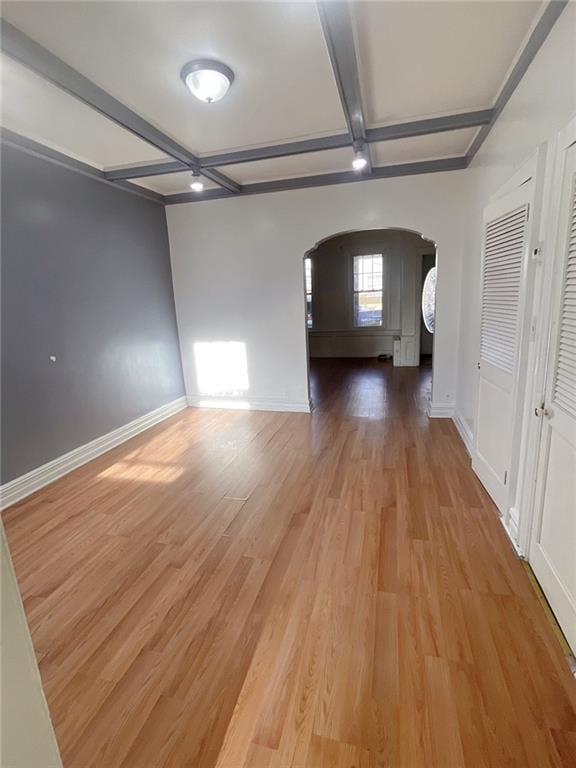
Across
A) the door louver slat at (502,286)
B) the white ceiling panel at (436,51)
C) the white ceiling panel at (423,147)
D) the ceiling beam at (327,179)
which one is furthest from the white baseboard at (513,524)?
the ceiling beam at (327,179)

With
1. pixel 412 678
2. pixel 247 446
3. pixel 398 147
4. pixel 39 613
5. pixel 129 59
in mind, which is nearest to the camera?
pixel 412 678

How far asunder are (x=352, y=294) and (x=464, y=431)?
5.22 m

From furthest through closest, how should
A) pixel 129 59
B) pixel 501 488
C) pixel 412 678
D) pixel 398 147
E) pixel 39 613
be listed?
1. pixel 398 147
2. pixel 501 488
3. pixel 129 59
4. pixel 39 613
5. pixel 412 678

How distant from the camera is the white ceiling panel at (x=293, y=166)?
357 cm

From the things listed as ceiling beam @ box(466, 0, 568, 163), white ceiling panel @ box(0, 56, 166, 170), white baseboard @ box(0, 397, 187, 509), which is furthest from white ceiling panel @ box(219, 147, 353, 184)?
white baseboard @ box(0, 397, 187, 509)

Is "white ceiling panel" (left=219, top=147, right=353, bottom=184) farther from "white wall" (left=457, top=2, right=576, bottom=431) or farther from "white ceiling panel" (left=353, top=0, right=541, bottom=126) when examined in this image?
"white wall" (left=457, top=2, right=576, bottom=431)

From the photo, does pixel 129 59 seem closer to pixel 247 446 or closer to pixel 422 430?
pixel 247 446

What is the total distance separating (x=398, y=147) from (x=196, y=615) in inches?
159

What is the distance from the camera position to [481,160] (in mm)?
3205

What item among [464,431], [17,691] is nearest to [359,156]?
[464,431]

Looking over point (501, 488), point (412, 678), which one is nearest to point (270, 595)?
point (412, 678)

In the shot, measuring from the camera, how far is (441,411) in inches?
174

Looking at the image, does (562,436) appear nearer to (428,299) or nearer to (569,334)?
(569,334)

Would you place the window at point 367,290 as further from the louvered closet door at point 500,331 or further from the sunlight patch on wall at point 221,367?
the louvered closet door at point 500,331
